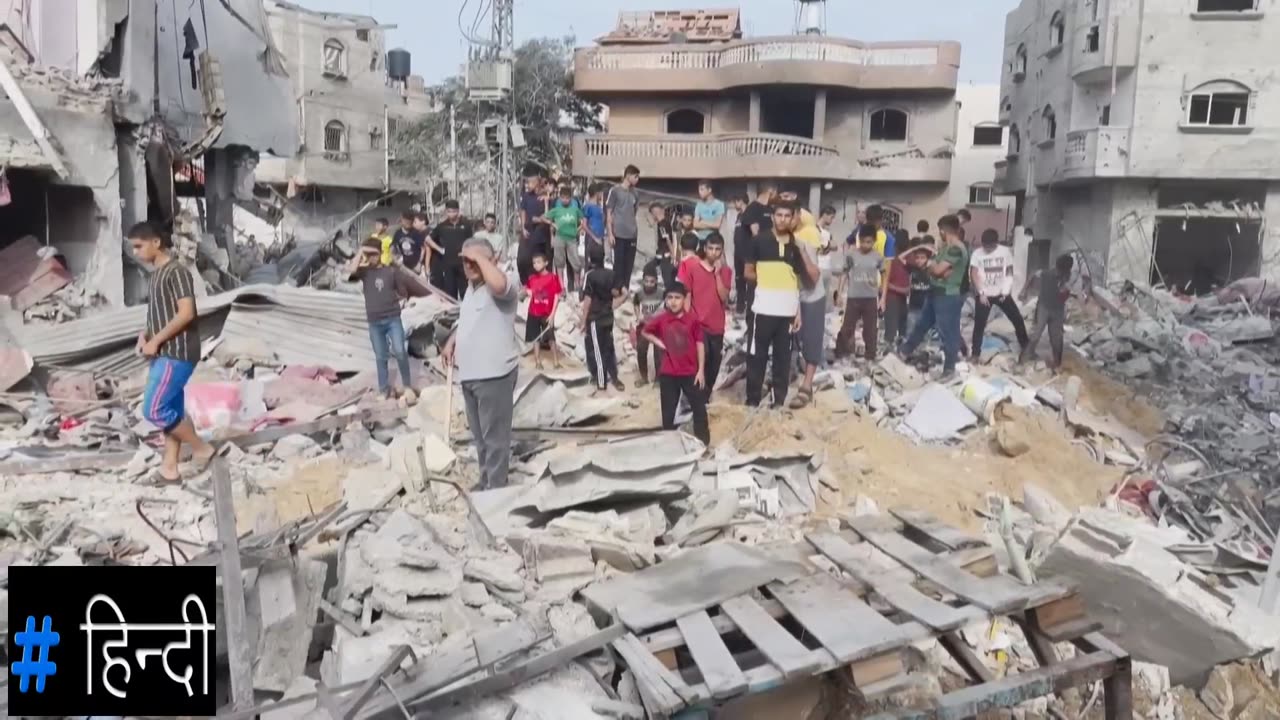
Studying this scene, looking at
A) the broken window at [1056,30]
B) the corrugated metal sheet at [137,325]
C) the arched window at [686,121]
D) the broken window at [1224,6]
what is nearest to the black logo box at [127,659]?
the corrugated metal sheet at [137,325]

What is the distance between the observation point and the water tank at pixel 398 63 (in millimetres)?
34688

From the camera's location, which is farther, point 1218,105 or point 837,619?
point 1218,105

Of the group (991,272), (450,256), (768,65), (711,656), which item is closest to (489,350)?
(711,656)

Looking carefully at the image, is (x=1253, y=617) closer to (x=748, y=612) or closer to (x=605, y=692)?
(x=748, y=612)

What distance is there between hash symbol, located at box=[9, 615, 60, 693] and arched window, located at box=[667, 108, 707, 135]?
23.9 m

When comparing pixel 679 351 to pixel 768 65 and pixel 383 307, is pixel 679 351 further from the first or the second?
pixel 768 65

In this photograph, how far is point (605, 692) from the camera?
352cm

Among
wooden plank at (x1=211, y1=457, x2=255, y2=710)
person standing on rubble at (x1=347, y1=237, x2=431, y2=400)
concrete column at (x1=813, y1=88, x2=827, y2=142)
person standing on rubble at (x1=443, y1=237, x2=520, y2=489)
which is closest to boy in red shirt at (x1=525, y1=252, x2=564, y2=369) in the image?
person standing on rubble at (x1=347, y1=237, x2=431, y2=400)

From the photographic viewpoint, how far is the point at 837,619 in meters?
3.69

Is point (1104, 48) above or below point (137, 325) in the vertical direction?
above

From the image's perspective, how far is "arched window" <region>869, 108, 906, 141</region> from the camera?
25203mm

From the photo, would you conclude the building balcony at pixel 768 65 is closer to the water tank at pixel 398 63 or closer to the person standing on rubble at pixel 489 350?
the water tank at pixel 398 63

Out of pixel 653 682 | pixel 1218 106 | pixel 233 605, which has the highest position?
pixel 1218 106

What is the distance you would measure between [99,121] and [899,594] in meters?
10.5
